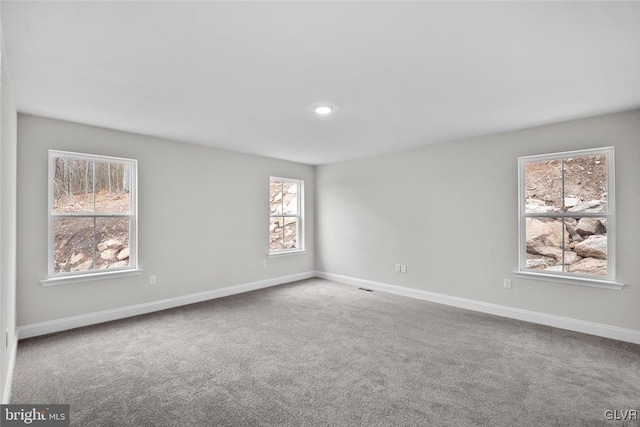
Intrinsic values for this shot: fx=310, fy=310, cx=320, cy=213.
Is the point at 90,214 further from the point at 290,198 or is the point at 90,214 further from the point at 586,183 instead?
the point at 586,183

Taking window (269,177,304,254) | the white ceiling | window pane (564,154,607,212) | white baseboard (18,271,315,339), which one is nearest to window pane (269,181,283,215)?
window (269,177,304,254)

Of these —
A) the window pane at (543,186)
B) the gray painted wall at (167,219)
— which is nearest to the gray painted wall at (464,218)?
the window pane at (543,186)

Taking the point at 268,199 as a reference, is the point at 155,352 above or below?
below

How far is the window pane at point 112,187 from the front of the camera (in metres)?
3.79

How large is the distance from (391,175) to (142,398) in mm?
4363

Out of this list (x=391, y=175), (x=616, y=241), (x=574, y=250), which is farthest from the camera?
(x=391, y=175)

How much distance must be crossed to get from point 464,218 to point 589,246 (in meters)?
1.37

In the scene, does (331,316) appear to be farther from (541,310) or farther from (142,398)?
(541,310)

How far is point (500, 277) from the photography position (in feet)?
13.3

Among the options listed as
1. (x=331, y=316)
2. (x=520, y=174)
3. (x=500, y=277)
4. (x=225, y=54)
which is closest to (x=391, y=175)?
(x=520, y=174)

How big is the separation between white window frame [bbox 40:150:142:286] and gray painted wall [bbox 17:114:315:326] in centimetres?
5

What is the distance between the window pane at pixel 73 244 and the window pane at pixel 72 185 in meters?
0.16

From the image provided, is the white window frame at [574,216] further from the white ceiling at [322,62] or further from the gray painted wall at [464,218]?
the white ceiling at [322,62]

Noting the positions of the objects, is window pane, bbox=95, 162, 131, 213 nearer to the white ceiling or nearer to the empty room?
the empty room
